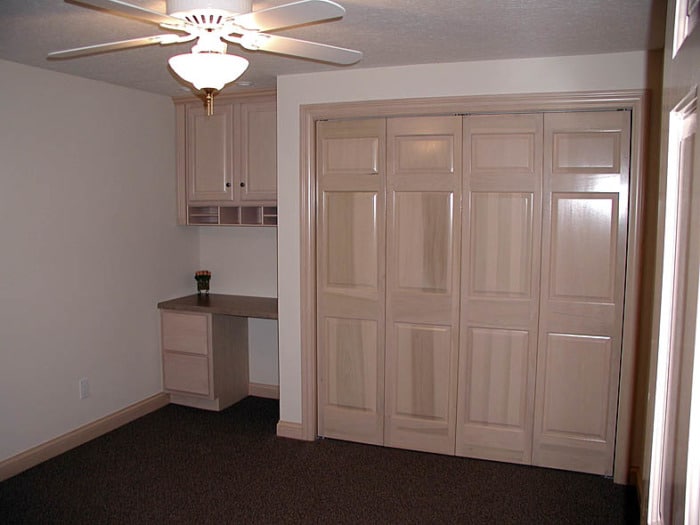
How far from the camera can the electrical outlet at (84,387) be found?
3.76 m

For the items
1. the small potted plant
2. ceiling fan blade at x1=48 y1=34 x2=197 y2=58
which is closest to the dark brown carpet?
the small potted plant

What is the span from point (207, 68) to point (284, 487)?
2.25 meters

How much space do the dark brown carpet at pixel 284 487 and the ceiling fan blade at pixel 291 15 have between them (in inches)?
89.2

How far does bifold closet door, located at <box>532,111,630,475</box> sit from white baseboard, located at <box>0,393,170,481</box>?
8.96 feet

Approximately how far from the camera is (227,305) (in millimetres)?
4242

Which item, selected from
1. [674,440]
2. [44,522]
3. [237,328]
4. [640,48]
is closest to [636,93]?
[640,48]

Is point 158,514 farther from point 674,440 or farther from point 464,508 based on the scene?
point 674,440

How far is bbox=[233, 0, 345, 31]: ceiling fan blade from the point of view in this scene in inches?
66.4

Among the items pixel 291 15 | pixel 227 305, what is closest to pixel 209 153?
pixel 227 305

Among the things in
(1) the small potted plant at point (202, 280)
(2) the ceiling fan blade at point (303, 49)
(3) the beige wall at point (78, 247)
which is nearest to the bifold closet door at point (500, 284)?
(2) the ceiling fan blade at point (303, 49)

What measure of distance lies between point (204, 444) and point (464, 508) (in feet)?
5.60

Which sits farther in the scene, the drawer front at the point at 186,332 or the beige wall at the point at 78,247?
the drawer front at the point at 186,332

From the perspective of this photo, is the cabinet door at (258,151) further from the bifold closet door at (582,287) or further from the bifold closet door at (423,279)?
the bifold closet door at (582,287)

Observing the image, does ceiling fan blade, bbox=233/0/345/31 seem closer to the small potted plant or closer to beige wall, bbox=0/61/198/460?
beige wall, bbox=0/61/198/460
